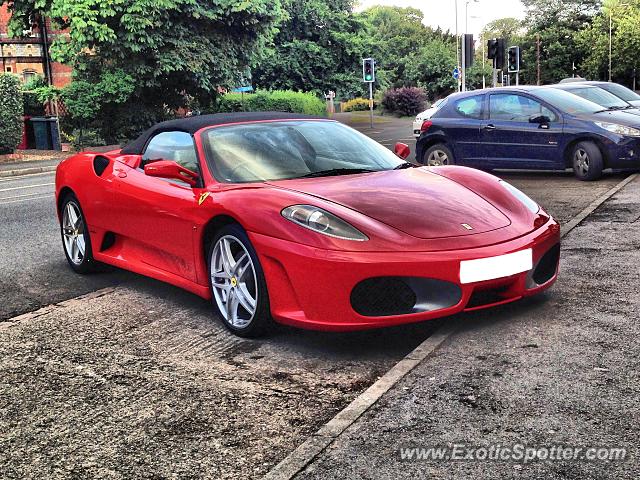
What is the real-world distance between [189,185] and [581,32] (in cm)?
9212

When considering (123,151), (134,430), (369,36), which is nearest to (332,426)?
(134,430)

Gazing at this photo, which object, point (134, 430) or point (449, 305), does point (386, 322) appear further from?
point (134, 430)

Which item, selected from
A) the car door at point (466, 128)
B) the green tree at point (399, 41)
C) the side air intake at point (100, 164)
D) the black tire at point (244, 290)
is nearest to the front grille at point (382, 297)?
the black tire at point (244, 290)

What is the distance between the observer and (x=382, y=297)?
4273 millimetres

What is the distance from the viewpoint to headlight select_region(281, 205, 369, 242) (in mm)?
4301

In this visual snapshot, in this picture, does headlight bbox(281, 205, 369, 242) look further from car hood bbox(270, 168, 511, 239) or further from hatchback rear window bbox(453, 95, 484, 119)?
hatchback rear window bbox(453, 95, 484, 119)

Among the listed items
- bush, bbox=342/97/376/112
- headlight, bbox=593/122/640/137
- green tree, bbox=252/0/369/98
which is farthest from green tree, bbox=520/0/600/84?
headlight, bbox=593/122/640/137

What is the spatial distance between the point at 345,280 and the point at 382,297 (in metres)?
0.23

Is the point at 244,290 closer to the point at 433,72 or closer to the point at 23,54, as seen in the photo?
the point at 23,54

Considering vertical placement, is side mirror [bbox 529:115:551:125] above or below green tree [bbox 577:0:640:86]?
below

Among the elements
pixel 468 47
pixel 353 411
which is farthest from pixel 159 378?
pixel 468 47

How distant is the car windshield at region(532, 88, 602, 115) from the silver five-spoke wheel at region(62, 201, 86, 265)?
7810mm

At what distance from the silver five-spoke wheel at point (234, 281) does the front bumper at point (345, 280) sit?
0.68ft

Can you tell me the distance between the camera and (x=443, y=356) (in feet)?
13.6
